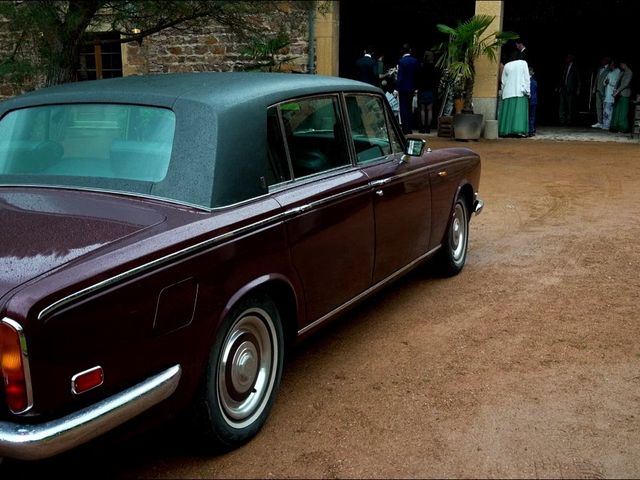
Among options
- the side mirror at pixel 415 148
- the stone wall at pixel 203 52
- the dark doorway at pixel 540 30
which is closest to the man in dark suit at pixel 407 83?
the stone wall at pixel 203 52

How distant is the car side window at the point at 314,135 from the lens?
11.7 feet

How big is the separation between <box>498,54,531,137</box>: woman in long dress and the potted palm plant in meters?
0.54

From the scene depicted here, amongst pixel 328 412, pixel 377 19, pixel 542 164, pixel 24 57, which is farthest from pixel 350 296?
pixel 377 19

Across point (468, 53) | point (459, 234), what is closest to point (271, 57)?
point (468, 53)

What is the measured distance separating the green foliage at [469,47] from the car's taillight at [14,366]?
12665 mm

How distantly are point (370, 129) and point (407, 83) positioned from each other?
10.7m

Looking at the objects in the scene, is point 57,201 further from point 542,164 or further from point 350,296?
point 542,164

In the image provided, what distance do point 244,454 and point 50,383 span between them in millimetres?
998

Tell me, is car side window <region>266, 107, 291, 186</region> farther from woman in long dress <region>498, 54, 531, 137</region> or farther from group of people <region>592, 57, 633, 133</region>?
group of people <region>592, 57, 633, 133</region>

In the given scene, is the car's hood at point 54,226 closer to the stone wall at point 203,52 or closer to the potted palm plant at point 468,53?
the stone wall at point 203,52

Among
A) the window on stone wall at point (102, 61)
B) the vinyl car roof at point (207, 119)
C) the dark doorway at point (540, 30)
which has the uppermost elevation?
the dark doorway at point (540, 30)

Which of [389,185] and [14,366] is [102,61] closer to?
[389,185]

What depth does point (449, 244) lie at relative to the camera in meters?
5.38

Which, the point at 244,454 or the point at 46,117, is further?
the point at 46,117
